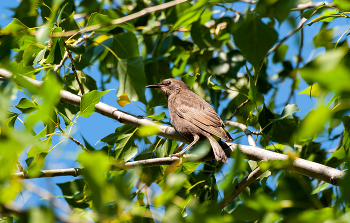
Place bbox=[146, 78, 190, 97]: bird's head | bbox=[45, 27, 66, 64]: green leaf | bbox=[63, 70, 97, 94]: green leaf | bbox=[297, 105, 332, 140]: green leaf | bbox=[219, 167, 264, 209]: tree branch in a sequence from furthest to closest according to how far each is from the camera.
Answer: bbox=[146, 78, 190, 97]: bird's head
bbox=[63, 70, 97, 94]: green leaf
bbox=[45, 27, 66, 64]: green leaf
bbox=[219, 167, 264, 209]: tree branch
bbox=[297, 105, 332, 140]: green leaf

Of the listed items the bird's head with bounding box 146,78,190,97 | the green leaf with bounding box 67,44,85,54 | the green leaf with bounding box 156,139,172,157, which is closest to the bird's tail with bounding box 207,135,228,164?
the green leaf with bounding box 156,139,172,157

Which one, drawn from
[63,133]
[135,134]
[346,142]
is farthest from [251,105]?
[63,133]

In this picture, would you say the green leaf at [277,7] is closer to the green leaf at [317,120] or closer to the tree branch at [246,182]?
the green leaf at [317,120]

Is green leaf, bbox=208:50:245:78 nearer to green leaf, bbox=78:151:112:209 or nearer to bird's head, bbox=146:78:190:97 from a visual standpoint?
bird's head, bbox=146:78:190:97

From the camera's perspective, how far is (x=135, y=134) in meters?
3.63

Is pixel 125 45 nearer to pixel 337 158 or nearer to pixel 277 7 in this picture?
pixel 277 7

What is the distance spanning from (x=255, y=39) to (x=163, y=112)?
1468 millimetres

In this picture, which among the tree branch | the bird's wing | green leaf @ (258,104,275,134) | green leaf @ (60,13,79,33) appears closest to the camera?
the tree branch

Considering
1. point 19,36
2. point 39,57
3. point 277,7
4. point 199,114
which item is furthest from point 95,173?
point 199,114

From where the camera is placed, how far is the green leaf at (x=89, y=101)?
8.40ft

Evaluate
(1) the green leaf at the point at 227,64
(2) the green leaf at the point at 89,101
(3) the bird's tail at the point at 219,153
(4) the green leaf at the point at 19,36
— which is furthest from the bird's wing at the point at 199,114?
(4) the green leaf at the point at 19,36

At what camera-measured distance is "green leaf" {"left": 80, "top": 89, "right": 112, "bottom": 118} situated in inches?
101

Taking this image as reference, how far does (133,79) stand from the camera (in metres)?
3.93

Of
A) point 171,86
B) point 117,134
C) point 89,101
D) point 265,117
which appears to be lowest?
point 171,86
